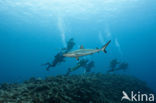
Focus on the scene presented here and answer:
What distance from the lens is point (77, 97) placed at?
6070 mm

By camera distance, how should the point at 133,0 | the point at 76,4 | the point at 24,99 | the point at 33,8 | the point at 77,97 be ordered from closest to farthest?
the point at 24,99
the point at 77,97
the point at 133,0
the point at 76,4
the point at 33,8

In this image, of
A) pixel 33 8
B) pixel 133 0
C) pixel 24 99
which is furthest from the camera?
pixel 33 8

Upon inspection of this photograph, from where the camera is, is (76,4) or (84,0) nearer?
(84,0)

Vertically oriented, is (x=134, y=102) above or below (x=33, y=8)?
below

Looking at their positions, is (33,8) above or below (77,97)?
above

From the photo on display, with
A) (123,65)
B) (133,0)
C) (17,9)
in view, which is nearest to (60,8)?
(17,9)

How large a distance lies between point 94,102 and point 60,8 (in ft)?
118

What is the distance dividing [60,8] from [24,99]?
3692 cm

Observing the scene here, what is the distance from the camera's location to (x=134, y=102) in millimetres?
10203

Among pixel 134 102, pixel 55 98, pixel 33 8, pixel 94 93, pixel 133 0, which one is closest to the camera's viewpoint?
pixel 55 98

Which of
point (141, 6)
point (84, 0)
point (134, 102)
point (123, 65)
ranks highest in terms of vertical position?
point (141, 6)

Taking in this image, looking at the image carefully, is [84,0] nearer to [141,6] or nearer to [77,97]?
[141,6]

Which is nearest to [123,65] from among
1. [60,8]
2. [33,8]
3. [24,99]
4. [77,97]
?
[77,97]

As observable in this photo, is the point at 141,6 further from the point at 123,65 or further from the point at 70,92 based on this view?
the point at 70,92
